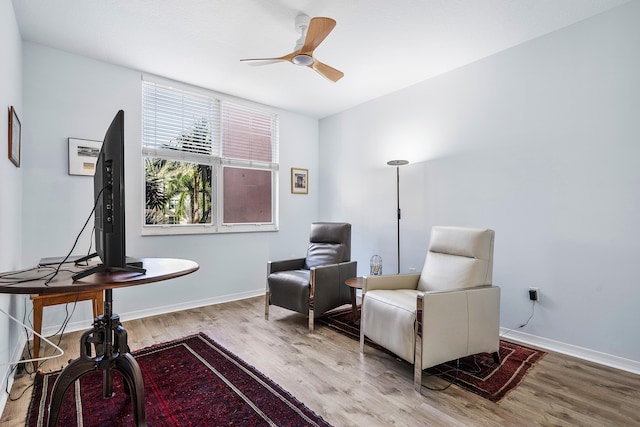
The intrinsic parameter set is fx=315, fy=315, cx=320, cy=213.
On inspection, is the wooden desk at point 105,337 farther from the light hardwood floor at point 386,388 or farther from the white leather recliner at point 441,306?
the white leather recliner at point 441,306

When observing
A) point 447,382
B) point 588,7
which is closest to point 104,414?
point 447,382

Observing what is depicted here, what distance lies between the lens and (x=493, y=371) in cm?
217

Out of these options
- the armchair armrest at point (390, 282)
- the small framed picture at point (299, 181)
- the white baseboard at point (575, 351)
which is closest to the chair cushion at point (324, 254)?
the armchair armrest at point (390, 282)

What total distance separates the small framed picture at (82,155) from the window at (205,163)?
1.60ft

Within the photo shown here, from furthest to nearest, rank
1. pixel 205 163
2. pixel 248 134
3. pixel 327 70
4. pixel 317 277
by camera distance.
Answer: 1. pixel 248 134
2. pixel 205 163
3. pixel 317 277
4. pixel 327 70

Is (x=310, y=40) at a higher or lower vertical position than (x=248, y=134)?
higher

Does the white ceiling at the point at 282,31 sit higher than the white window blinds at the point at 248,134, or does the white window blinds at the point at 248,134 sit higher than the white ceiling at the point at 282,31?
the white ceiling at the point at 282,31

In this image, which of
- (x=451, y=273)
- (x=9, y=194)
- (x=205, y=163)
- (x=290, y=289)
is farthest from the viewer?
(x=205, y=163)

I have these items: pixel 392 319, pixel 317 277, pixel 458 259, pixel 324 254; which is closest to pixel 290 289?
pixel 317 277

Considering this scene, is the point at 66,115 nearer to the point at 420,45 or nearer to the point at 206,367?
the point at 206,367

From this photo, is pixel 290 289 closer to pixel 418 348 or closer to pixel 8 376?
pixel 418 348

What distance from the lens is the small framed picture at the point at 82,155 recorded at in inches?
114

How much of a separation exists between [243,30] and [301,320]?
2683 millimetres

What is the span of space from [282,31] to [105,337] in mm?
2452
